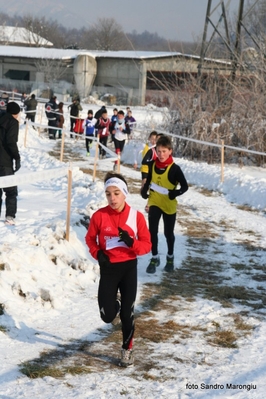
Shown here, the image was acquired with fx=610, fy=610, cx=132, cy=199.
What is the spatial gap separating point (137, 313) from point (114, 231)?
69.5 inches

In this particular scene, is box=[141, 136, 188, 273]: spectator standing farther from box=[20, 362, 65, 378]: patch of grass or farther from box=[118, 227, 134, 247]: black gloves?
box=[20, 362, 65, 378]: patch of grass

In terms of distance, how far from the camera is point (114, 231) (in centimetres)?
509

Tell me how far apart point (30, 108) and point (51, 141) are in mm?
2555

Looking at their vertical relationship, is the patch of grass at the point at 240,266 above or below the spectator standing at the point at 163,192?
below

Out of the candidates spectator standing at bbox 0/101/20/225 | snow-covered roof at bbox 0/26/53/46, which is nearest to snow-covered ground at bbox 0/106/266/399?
spectator standing at bbox 0/101/20/225

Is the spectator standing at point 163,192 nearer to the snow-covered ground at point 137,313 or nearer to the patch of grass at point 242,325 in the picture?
the snow-covered ground at point 137,313

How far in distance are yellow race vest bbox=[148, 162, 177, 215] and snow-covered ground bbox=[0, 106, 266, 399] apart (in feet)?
3.01

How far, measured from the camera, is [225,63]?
923 inches

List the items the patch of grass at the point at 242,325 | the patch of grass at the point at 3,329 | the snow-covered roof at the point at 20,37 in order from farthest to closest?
the snow-covered roof at the point at 20,37 < the patch of grass at the point at 242,325 < the patch of grass at the point at 3,329

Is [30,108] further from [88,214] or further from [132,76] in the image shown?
[132,76]

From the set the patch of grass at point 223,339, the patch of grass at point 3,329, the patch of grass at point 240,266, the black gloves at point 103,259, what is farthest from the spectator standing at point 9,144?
the black gloves at point 103,259

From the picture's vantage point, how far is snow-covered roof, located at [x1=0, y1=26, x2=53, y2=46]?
94.7 metres

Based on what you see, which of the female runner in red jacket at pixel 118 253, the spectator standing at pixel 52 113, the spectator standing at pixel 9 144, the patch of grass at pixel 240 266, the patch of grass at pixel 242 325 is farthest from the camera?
the spectator standing at pixel 52 113

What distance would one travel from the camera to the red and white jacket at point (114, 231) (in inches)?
200
